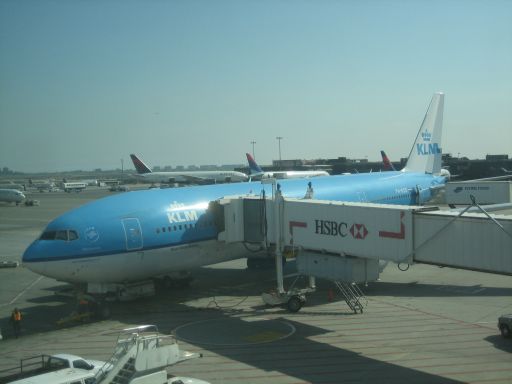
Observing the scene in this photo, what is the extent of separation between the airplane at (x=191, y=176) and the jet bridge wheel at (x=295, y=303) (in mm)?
85637

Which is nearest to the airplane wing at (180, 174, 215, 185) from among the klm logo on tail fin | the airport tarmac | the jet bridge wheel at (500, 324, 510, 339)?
the klm logo on tail fin

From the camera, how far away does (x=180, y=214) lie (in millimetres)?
25312

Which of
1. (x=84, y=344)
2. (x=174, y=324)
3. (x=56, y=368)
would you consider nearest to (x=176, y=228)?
(x=174, y=324)

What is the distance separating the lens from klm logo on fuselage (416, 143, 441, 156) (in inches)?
1768

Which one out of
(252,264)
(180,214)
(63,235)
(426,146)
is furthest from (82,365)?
(426,146)

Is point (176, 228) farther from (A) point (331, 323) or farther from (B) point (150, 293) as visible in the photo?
(A) point (331, 323)

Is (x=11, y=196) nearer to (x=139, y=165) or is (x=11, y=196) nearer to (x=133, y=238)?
(x=139, y=165)

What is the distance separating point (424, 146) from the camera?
45281 millimetres

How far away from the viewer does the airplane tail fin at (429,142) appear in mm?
44675

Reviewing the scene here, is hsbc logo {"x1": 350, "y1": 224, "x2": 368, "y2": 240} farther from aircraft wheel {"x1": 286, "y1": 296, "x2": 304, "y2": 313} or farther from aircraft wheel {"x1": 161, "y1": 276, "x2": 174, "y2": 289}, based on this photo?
aircraft wheel {"x1": 161, "y1": 276, "x2": 174, "y2": 289}

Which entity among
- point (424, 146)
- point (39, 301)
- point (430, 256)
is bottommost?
point (39, 301)

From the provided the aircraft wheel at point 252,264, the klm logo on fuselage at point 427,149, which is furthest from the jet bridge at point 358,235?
the klm logo on fuselage at point 427,149

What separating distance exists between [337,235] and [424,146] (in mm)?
27750

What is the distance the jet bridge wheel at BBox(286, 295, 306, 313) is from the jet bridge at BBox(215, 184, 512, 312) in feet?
0.15
